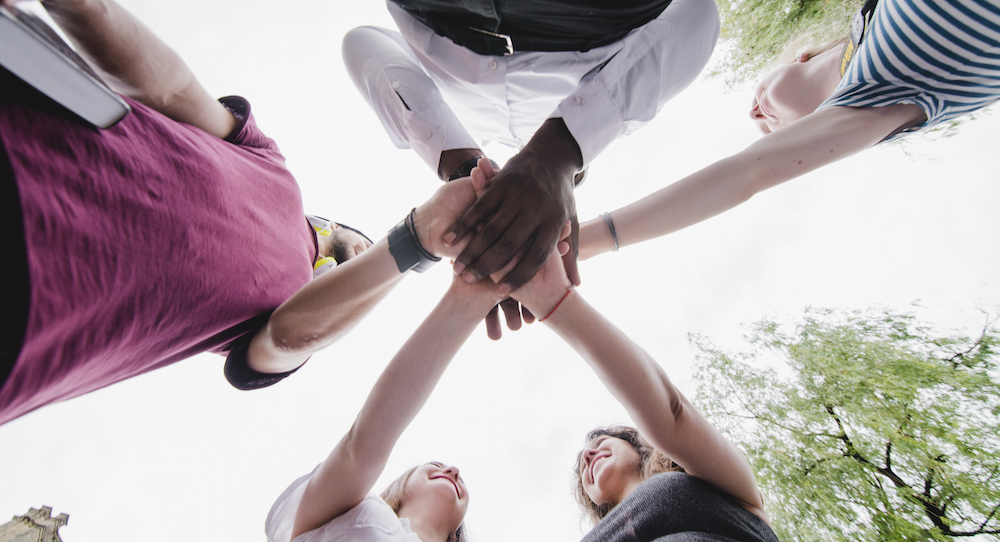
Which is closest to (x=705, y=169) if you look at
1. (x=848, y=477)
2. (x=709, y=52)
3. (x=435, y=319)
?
(x=709, y=52)

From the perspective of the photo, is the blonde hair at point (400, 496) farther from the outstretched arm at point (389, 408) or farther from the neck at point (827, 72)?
the neck at point (827, 72)

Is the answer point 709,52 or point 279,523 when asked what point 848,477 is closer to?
point 709,52

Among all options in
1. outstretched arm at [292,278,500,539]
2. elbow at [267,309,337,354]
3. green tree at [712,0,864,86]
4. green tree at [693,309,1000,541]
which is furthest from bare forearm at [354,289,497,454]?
green tree at [712,0,864,86]

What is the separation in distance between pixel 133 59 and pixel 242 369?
38.8 inches

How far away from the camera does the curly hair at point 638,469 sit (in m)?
1.88

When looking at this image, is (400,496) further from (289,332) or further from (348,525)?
(289,332)

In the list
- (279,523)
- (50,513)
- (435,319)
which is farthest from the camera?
(50,513)

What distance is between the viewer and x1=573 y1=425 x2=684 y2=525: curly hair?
73.8 inches

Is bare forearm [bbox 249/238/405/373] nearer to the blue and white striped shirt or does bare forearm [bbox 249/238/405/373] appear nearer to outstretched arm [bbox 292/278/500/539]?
outstretched arm [bbox 292/278/500/539]

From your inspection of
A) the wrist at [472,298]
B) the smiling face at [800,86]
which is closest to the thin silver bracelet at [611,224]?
the wrist at [472,298]

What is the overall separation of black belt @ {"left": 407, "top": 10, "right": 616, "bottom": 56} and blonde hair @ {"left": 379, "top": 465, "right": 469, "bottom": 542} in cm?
233

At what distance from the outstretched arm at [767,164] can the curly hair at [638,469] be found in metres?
1.24

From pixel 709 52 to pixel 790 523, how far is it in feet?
10.5

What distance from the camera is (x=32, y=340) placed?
1.90ft
